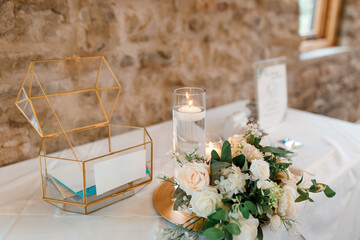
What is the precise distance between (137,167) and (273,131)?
72cm

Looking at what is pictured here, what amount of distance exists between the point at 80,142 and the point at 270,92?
830mm

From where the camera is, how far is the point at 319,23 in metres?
2.59

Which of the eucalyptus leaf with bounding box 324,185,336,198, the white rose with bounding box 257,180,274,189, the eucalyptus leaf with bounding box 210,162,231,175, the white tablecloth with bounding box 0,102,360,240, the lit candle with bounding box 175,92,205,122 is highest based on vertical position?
the lit candle with bounding box 175,92,205,122

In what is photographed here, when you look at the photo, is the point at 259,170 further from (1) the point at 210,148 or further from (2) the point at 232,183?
(1) the point at 210,148

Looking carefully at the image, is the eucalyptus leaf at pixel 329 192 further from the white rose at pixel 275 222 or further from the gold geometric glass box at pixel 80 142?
the gold geometric glass box at pixel 80 142

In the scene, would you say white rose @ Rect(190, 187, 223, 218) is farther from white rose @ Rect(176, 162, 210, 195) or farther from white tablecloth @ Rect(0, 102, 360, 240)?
white tablecloth @ Rect(0, 102, 360, 240)

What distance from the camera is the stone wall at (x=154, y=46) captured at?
1077mm

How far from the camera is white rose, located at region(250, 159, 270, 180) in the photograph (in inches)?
25.4

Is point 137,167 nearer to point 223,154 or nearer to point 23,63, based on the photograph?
point 223,154

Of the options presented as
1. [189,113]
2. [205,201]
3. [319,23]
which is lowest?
[205,201]

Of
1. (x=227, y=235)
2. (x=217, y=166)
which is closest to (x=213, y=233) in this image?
(x=227, y=235)

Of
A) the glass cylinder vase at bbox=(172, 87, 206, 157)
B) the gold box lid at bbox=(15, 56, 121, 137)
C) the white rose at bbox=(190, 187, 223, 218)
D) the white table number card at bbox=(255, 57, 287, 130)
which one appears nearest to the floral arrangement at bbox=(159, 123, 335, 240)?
the white rose at bbox=(190, 187, 223, 218)

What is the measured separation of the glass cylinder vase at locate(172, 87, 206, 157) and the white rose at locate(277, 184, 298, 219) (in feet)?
0.83

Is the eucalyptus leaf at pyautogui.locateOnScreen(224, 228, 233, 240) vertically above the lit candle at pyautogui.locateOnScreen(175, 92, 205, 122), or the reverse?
the lit candle at pyautogui.locateOnScreen(175, 92, 205, 122)
